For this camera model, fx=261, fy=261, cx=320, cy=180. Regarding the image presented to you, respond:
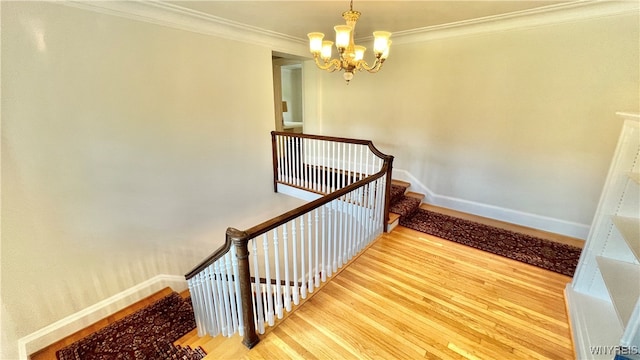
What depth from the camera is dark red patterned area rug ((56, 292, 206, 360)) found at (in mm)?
2445

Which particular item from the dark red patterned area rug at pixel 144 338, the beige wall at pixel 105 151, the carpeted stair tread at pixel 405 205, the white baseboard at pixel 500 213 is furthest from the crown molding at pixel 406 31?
the dark red patterned area rug at pixel 144 338

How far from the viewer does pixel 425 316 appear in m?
2.16

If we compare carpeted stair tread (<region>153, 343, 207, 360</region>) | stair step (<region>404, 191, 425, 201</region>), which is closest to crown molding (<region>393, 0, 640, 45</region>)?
stair step (<region>404, 191, 425, 201</region>)

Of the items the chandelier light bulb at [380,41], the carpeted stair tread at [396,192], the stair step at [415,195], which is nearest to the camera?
the chandelier light bulb at [380,41]

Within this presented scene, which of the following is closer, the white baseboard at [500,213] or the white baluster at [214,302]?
the white baluster at [214,302]

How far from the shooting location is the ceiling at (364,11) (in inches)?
115

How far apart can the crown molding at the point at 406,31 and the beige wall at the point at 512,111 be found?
83 mm

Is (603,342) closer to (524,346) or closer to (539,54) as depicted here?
(524,346)

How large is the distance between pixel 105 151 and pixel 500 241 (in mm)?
4747

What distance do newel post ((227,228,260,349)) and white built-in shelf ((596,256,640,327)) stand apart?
7.19 ft

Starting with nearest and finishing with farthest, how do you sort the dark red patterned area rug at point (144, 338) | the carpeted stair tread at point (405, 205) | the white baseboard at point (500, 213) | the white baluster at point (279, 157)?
the dark red patterned area rug at point (144, 338), the white baseboard at point (500, 213), the carpeted stair tread at point (405, 205), the white baluster at point (279, 157)

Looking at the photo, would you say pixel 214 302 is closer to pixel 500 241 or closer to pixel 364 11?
pixel 500 241

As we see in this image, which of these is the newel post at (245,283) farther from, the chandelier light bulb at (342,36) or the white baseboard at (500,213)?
the white baseboard at (500,213)

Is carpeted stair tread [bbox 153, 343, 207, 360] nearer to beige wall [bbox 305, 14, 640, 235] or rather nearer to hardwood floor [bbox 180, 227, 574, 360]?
hardwood floor [bbox 180, 227, 574, 360]
